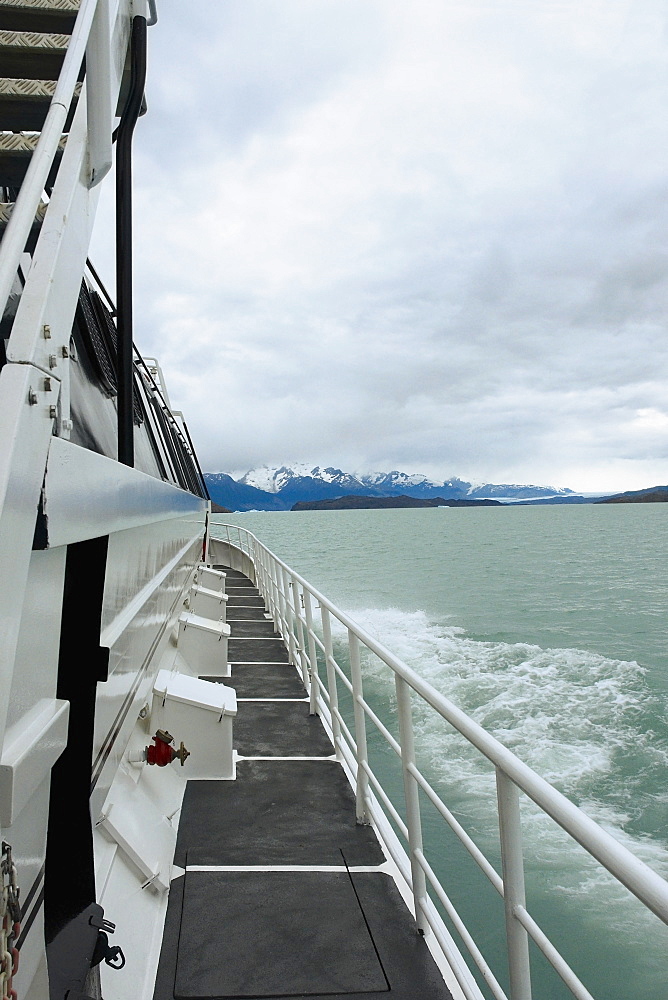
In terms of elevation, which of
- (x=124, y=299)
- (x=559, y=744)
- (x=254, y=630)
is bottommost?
(x=559, y=744)

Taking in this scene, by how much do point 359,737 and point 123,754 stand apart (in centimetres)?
112

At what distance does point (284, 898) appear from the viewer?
267 cm

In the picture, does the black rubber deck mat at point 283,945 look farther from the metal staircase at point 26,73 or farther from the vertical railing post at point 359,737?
the metal staircase at point 26,73

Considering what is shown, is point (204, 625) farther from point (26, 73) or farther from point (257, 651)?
point (26, 73)

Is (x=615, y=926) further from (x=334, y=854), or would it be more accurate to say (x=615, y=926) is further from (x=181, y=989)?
(x=181, y=989)

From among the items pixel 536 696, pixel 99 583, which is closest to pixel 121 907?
pixel 99 583

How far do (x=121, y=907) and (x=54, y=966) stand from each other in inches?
39.1

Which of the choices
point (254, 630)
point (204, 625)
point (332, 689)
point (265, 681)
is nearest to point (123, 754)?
point (332, 689)

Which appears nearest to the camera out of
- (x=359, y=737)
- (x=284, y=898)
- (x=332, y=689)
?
(x=284, y=898)

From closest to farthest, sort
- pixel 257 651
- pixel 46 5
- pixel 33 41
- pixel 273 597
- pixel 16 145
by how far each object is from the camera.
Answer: pixel 16 145 → pixel 33 41 → pixel 46 5 → pixel 257 651 → pixel 273 597

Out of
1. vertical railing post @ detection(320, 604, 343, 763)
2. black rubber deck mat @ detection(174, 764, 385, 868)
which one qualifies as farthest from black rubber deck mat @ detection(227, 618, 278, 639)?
black rubber deck mat @ detection(174, 764, 385, 868)

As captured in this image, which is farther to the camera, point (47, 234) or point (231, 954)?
point (231, 954)

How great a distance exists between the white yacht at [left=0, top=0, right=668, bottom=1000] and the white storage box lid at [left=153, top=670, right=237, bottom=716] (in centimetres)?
2

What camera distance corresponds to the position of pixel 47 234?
122cm
